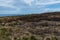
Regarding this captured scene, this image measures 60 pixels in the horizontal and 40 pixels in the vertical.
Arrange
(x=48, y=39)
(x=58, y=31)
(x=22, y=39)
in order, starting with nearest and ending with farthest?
(x=48, y=39) → (x=22, y=39) → (x=58, y=31)

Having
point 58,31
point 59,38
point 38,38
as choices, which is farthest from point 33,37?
point 58,31

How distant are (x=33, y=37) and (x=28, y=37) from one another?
0.52m

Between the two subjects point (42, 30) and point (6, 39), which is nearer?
point (6, 39)

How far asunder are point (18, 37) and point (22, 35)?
1.43ft

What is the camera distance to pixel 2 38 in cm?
1753

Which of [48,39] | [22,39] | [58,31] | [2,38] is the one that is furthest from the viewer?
[58,31]

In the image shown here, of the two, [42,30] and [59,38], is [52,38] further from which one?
[42,30]

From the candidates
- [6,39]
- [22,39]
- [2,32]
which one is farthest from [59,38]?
[2,32]

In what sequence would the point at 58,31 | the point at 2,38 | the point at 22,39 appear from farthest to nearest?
the point at 58,31 < the point at 2,38 < the point at 22,39

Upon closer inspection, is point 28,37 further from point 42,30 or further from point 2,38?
point 42,30

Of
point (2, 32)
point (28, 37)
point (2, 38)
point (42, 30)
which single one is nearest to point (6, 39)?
point (2, 38)

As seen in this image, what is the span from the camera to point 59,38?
16.5m

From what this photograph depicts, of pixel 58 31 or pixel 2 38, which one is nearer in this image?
pixel 2 38

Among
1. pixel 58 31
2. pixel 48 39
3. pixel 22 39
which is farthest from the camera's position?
pixel 58 31
